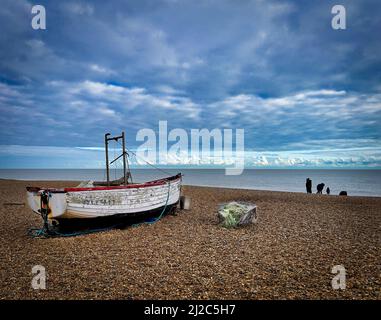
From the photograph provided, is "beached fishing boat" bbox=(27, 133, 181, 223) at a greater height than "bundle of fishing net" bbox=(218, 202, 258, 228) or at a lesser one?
greater

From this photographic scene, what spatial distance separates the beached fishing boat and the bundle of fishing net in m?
3.59

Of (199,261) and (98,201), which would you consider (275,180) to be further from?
(199,261)

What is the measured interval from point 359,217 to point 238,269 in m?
11.4

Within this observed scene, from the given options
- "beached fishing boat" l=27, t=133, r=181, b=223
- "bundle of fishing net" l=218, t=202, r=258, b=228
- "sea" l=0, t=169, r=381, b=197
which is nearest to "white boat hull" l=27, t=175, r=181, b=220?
"beached fishing boat" l=27, t=133, r=181, b=223

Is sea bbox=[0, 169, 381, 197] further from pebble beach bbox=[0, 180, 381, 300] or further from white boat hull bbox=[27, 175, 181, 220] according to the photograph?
white boat hull bbox=[27, 175, 181, 220]

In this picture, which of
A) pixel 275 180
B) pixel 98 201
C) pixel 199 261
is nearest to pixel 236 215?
pixel 199 261

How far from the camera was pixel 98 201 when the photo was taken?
11844mm

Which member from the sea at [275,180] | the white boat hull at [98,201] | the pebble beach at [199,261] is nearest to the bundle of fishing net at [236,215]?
the pebble beach at [199,261]

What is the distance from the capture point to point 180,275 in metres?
7.42

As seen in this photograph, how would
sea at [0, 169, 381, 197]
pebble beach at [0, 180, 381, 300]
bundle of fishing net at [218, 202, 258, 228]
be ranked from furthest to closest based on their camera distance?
sea at [0, 169, 381, 197] < bundle of fishing net at [218, 202, 258, 228] < pebble beach at [0, 180, 381, 300]

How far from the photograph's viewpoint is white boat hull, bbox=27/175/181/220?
11.1 m

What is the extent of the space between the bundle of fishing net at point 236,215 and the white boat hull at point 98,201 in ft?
11.8

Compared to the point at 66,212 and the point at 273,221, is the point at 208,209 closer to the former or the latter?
the point at 273,221
